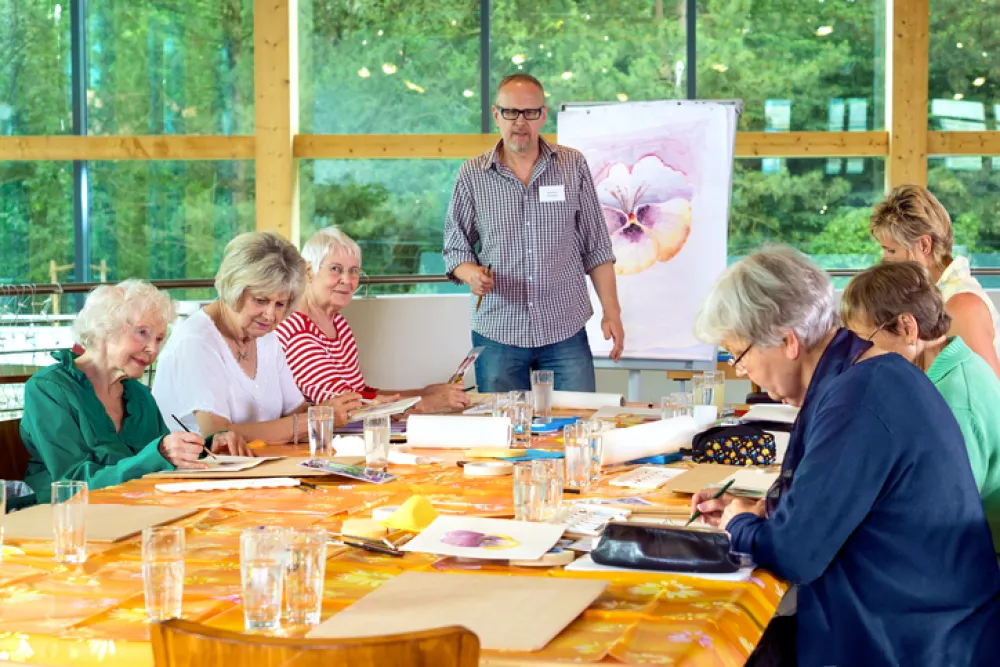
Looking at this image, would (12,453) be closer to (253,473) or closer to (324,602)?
(253,473)

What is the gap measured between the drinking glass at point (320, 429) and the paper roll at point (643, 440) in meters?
0.68

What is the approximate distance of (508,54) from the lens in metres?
8.23

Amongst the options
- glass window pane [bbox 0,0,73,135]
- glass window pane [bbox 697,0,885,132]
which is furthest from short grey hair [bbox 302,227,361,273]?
glass window pane [bbox 0,0,73,135]

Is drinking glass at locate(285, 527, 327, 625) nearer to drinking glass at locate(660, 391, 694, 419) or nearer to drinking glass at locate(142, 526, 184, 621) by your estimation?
drinking glass at locate(142, 526, 184, 621)

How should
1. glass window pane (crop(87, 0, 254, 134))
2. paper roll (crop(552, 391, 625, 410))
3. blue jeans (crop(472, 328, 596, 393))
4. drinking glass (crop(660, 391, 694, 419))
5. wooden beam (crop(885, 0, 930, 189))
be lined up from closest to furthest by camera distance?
1. drinking glass (crop(660, 391, 694, 419))
2. paper roll (crop(552, 391, 625, 410))
3. blue jeans (crop(472, 328, 596, 393))
4. wooden beam (crop(885, 0, 930, 189))
5. glass window pane (crop(87, 0, 254, 134))

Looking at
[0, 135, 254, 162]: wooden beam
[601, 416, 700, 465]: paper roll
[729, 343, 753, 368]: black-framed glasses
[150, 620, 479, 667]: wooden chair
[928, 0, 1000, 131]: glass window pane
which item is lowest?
[601, 416, 700, 465]: paper roll

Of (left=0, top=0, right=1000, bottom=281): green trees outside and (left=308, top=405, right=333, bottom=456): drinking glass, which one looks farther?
(left=0, top=0, right=1000, bottom=281): green trees outside

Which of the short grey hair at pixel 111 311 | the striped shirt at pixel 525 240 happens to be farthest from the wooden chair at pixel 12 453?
the striped shirt at pixel 525 240

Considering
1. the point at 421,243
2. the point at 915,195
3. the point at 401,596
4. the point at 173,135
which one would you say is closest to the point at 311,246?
the point at 915,195

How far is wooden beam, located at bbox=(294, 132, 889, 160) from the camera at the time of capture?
316 inches

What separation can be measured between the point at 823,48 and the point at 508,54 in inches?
85.9

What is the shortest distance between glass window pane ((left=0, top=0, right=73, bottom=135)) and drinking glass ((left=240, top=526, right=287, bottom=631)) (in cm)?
769

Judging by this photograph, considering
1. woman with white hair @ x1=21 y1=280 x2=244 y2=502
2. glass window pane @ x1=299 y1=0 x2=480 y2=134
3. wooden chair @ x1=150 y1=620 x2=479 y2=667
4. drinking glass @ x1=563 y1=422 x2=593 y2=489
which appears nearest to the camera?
wooden chair @ x1=150 y1=620 x2=479 y2=667

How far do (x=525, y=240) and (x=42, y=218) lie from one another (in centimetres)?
500
